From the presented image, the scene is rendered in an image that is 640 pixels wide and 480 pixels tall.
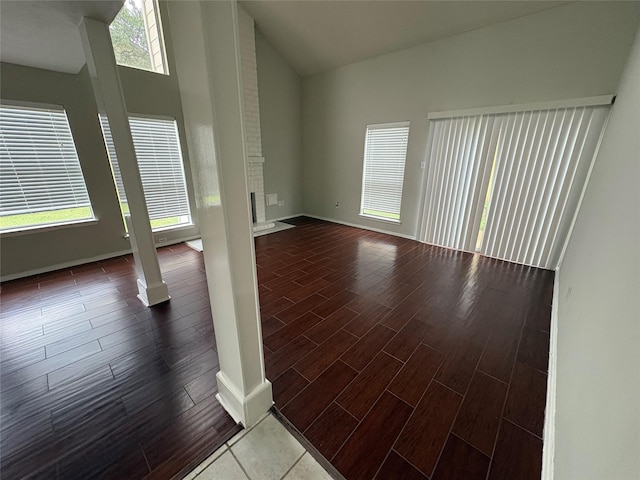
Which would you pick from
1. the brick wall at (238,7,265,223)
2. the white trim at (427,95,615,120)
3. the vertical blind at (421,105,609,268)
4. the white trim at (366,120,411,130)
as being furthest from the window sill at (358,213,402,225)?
the brick wall at (238,7,265,223)

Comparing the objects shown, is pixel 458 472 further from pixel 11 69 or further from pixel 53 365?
pixel 11 69

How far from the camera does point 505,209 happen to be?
3.35m

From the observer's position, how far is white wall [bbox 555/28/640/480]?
1.98ft

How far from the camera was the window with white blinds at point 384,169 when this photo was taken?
4.26 m

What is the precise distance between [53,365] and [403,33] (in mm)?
5218

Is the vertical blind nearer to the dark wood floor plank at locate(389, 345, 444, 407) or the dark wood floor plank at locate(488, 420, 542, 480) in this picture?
the dark wood floor plank at locate(389, 345, 444, 407)

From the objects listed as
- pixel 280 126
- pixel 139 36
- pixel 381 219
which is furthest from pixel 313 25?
pixel 381 219

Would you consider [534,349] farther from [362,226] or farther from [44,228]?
[44,228]

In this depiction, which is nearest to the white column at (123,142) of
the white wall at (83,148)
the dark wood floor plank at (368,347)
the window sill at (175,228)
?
the white wall at (83,148)

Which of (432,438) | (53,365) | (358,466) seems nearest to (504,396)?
(432,438)

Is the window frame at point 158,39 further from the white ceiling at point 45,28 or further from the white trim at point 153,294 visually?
the white trim at point 153,294

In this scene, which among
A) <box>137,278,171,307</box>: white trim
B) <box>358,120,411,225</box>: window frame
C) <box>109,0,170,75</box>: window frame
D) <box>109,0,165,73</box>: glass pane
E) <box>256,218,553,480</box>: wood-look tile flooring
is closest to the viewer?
<box>256,218,553,480</box>: wood-look tile flooring

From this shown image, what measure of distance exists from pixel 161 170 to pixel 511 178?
513 centimetres

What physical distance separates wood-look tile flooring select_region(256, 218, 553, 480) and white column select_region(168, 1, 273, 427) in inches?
17.7
